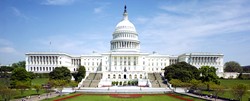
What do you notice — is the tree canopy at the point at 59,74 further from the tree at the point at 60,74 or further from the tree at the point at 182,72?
the tree at the point at 182,72

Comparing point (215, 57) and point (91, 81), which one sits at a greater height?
point (215, 57)

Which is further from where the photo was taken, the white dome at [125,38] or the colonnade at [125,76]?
the white dome at [125,38]

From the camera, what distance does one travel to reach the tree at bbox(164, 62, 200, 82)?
2906 inches

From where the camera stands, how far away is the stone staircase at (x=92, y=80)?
255 feet

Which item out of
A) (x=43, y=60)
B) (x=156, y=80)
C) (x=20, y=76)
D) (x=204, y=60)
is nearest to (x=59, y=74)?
(x=20, y=76)

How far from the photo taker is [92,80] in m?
84.2

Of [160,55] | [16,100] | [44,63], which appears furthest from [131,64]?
[16,100]

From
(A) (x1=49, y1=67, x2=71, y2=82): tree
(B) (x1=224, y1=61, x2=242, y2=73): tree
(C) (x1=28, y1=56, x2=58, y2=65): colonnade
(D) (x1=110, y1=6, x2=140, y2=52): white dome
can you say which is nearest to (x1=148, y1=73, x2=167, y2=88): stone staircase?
(D) (x1=110, y1=6, x2=140, y2=52): white dome

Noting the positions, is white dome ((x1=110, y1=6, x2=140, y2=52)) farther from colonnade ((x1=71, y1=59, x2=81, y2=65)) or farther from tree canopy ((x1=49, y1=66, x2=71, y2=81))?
tree canopy ((x1=49, y1=66, x2=71, y2=81))

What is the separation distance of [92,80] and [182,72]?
94.7 ft

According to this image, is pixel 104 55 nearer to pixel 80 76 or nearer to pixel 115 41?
pixel 115 41

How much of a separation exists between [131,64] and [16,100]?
208 feet

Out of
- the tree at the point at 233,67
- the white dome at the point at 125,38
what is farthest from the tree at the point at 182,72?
the tree at the point at 233,67

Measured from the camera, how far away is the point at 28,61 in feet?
362
